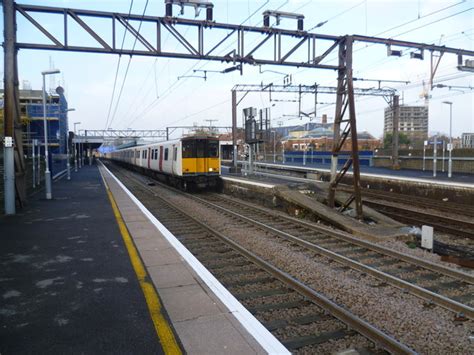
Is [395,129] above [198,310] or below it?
above

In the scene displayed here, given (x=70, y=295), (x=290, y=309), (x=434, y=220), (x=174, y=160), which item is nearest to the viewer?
(x=70, y=295)

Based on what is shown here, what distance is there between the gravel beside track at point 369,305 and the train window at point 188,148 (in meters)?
12.1

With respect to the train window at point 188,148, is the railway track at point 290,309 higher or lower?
lower

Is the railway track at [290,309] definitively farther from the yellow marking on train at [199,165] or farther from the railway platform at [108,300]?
the yellow marking on train at [199,165]

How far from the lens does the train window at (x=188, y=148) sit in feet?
65.9

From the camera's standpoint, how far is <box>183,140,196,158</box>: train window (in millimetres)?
20094

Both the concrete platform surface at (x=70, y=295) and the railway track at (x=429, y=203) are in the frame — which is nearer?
the concrete platform surface at (x=70, y=295)

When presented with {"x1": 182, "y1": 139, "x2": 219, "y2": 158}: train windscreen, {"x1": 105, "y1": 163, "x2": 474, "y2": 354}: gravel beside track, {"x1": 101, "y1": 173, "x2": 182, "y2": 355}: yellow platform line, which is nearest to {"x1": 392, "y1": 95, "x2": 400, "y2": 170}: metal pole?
{"x1": 182, "y1": 139, "x2": 219, "y2": 158}: train windscreen

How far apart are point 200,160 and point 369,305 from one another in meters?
15.7

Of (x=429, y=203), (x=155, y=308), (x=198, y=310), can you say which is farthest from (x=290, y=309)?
(x=429, y=203)

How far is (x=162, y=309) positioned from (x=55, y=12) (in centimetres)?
1177

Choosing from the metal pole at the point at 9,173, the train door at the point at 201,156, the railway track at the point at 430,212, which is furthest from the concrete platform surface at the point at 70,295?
the train door at the point at 201,156

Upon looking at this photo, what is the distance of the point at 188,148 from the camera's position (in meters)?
20.2

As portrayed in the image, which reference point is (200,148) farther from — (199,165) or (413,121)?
(413,121)
